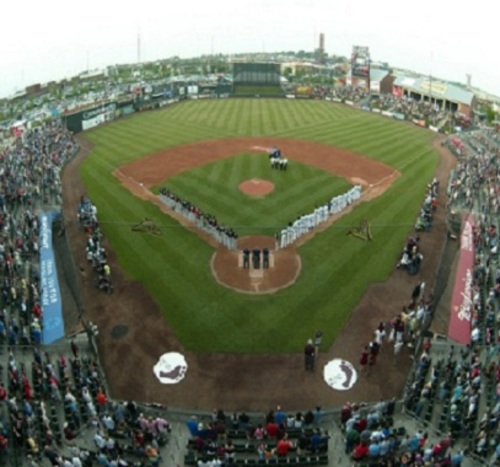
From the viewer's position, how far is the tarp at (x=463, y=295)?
2384cm

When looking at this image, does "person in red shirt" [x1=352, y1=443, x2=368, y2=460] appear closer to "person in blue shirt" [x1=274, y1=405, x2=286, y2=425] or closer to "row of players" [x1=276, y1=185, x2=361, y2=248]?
"person in blue shirt" [x1=274, y1=405, x2=286, y2=425]

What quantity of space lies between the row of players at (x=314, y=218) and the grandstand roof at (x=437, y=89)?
4933cm

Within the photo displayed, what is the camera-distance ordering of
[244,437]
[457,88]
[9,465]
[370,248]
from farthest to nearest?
[457,88] → [370,248] → [244,437] → [9,465]

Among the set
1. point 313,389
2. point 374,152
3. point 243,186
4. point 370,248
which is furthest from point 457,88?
point 313,389

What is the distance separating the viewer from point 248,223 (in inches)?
1383

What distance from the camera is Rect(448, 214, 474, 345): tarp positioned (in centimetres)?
2384

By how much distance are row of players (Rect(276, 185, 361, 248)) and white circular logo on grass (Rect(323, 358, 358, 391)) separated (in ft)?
35.5

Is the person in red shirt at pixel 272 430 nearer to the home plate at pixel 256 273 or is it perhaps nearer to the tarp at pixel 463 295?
the tarp at pixel 463 295

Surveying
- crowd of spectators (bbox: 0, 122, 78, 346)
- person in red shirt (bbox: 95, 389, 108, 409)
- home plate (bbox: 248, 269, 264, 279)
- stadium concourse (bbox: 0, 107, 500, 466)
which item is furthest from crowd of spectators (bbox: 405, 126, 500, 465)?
crowd of spectators (bbox: 0, 122, 78, 346)

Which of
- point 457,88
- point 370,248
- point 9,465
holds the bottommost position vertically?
point 9,465

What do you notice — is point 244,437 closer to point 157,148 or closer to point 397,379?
point 397,379

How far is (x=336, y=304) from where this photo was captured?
26344mm

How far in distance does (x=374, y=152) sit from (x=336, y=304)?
102 ft

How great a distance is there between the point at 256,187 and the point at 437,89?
183 feet
